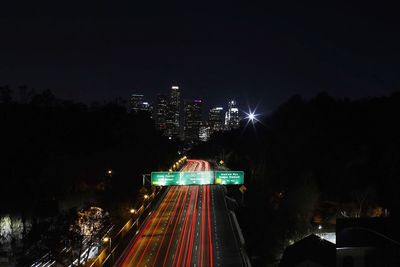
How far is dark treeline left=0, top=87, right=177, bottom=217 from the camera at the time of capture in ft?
110

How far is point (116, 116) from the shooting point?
7012 centimetres

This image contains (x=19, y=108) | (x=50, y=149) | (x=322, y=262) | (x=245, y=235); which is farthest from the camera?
(x=19, y=108)

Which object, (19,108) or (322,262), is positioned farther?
(19,108)

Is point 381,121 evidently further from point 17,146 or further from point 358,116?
point 17,146

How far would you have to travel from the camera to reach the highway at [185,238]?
22.5 meters

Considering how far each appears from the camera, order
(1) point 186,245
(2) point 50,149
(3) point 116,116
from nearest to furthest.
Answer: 1. (1) point 186,245
2. (2) point 50,149
3. (3) point 116,116

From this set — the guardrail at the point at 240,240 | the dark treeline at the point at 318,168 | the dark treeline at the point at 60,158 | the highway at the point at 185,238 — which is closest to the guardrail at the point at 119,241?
the highway at the point at 185,238

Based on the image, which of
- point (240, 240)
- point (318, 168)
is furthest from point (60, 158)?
point (318, 168)

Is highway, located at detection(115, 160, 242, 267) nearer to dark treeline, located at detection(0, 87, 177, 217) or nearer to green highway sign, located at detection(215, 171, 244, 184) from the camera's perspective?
green highway sign, located at detection(215, 171, 244, 184)

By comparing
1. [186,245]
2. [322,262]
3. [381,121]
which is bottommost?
[186,245]

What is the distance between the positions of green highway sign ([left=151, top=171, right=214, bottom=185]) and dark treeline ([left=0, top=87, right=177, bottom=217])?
16.5 ft

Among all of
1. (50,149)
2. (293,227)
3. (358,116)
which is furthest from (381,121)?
(50,149)

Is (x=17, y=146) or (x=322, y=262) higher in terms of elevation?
(x=17, y=146)

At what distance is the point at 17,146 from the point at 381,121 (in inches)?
1255
